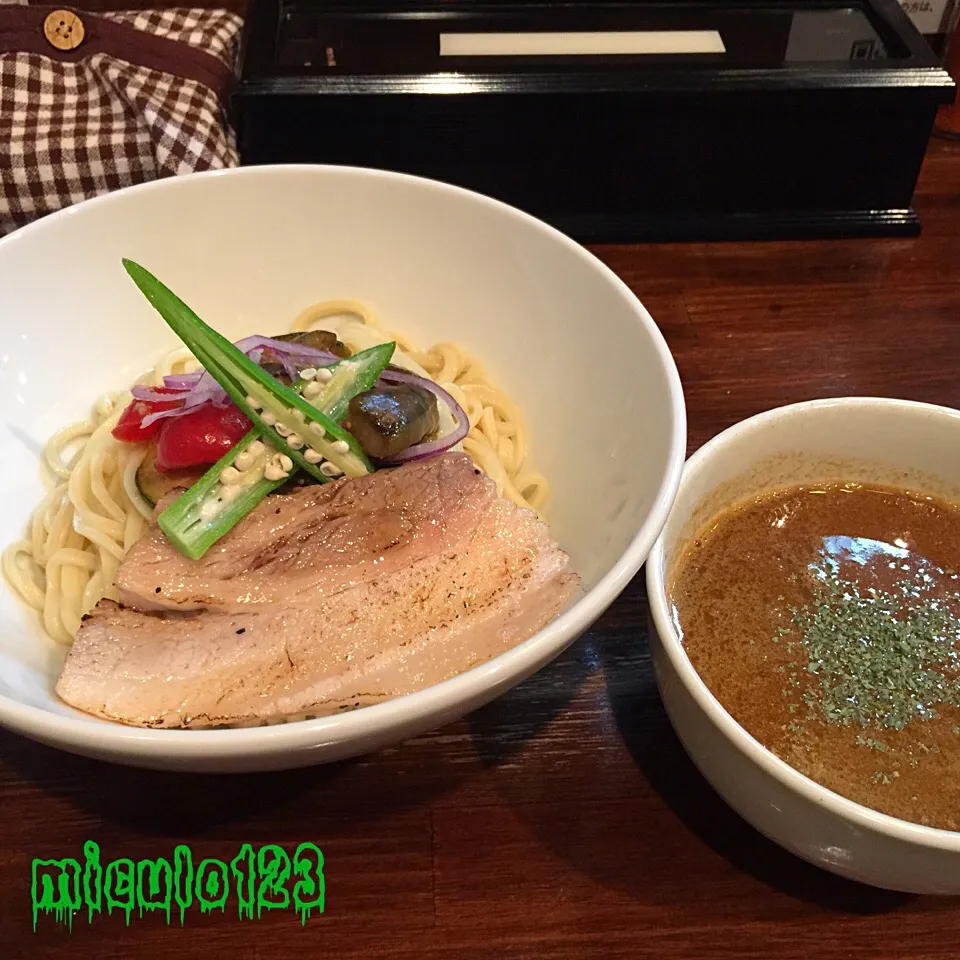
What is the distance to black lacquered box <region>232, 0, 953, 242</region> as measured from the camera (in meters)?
2.25

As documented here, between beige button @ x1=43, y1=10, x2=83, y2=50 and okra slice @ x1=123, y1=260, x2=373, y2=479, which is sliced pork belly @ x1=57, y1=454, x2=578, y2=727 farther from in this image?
beige button @ x1=43, y1=10, x2=83, y2=50

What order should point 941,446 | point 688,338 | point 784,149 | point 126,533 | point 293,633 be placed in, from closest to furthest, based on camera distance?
point 293,633, point 941,446, point 126,533, point 688,338, point 784,149

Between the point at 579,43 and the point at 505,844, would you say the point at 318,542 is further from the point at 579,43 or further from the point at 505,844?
the point at 579,43

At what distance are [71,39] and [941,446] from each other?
2.45 m

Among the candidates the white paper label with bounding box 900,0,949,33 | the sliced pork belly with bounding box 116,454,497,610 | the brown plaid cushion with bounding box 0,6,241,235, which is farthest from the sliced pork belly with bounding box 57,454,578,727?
the white paper label with bounding box 900,0,949,33

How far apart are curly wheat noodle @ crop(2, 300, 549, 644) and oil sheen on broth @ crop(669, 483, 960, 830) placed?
1.36 feet

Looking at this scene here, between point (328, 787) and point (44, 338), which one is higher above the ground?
point (44, 338)

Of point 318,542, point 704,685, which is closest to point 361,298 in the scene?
point 318,542

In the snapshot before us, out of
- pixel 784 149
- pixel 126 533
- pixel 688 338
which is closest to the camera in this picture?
pixel 126 533

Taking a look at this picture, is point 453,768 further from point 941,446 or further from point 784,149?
point 784,149

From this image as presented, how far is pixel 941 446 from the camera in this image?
149 cm

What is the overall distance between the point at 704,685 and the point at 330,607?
1.80ft

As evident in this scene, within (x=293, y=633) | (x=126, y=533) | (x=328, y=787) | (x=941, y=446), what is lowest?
(x=328, y=787)

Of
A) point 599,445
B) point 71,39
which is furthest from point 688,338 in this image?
point 71,39
